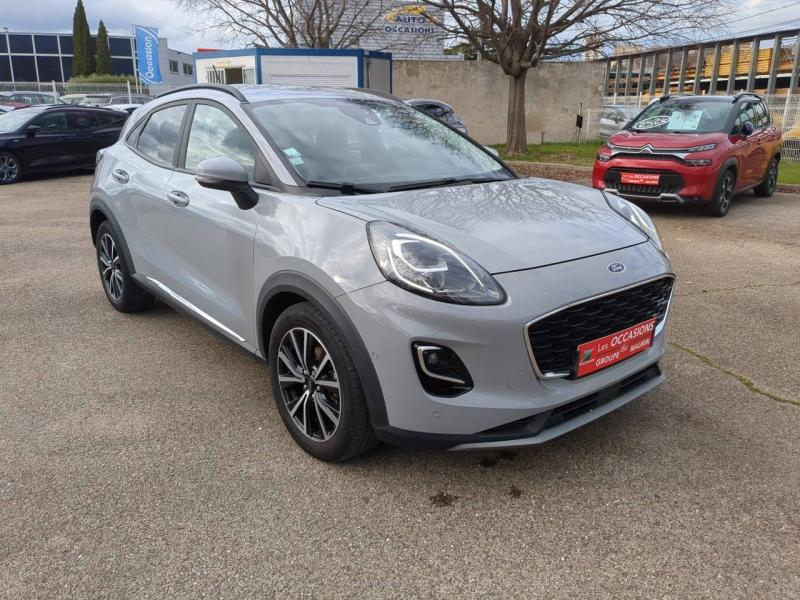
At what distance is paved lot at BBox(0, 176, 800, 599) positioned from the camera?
2271 mm

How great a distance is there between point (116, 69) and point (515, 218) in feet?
213

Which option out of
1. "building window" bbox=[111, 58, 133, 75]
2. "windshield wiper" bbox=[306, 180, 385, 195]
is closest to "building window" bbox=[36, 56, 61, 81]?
"building window" bbox=[111, 58, 133, 75]

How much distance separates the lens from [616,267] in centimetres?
275

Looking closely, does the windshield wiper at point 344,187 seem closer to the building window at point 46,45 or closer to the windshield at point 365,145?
the windshield at point 365,145

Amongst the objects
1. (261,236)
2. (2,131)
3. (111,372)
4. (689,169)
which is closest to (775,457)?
(261,236)

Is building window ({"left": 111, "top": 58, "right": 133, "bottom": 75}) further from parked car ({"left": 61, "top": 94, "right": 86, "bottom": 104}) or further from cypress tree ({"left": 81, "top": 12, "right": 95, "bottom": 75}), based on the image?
parked car ({"left": 61, "top": 94, "right": 86, "bottom": 104})

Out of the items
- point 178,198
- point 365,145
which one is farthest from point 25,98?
point 365,145

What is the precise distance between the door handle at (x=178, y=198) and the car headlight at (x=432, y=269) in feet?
4.91

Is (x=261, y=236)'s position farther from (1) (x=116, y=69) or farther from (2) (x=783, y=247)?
(1) (x=116, y=69)

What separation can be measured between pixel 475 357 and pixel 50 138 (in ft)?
44.6

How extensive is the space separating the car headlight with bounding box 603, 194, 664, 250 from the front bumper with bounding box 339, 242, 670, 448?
77 cm

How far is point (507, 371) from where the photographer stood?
8.10 ft

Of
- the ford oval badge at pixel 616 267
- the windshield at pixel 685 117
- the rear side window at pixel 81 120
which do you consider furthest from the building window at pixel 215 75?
the ford oval badge at pixel 616 267

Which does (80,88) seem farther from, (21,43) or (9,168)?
(21,43)
